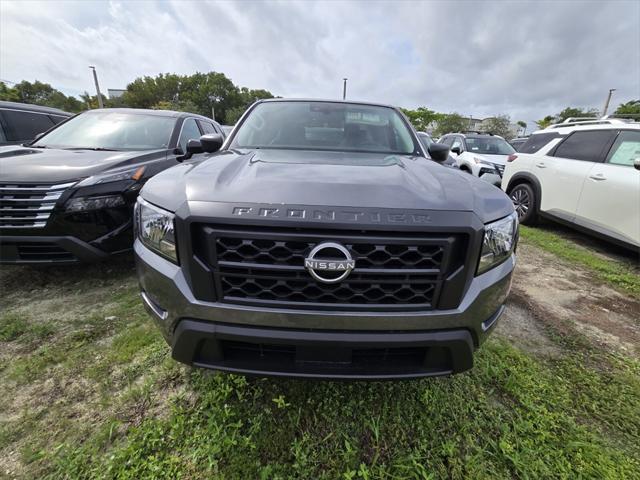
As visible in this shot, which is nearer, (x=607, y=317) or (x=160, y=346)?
(x=160, y=346)

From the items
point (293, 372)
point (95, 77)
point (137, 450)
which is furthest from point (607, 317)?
point (95, 77)

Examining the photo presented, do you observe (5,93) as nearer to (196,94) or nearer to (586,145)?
(196,94)

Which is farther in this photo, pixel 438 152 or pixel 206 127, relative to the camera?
pixel 206 127

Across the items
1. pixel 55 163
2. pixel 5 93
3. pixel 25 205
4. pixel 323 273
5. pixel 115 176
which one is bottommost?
pixel 25 205

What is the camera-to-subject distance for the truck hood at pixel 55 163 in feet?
8.92

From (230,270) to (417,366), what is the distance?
3.10 ft

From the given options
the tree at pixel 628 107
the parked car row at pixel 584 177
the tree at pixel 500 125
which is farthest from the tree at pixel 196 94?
the parked car row at pixel 584 177

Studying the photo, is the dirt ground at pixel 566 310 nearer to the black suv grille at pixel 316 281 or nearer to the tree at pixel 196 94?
the black suv grille at pixel 316 281

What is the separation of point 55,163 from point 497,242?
365cm

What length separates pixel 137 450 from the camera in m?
1.50

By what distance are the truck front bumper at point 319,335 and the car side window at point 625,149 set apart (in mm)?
4349

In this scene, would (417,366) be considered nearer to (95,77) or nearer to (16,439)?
(16,439)

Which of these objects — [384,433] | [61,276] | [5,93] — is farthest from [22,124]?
[5,93]

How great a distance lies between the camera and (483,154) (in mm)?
8961
